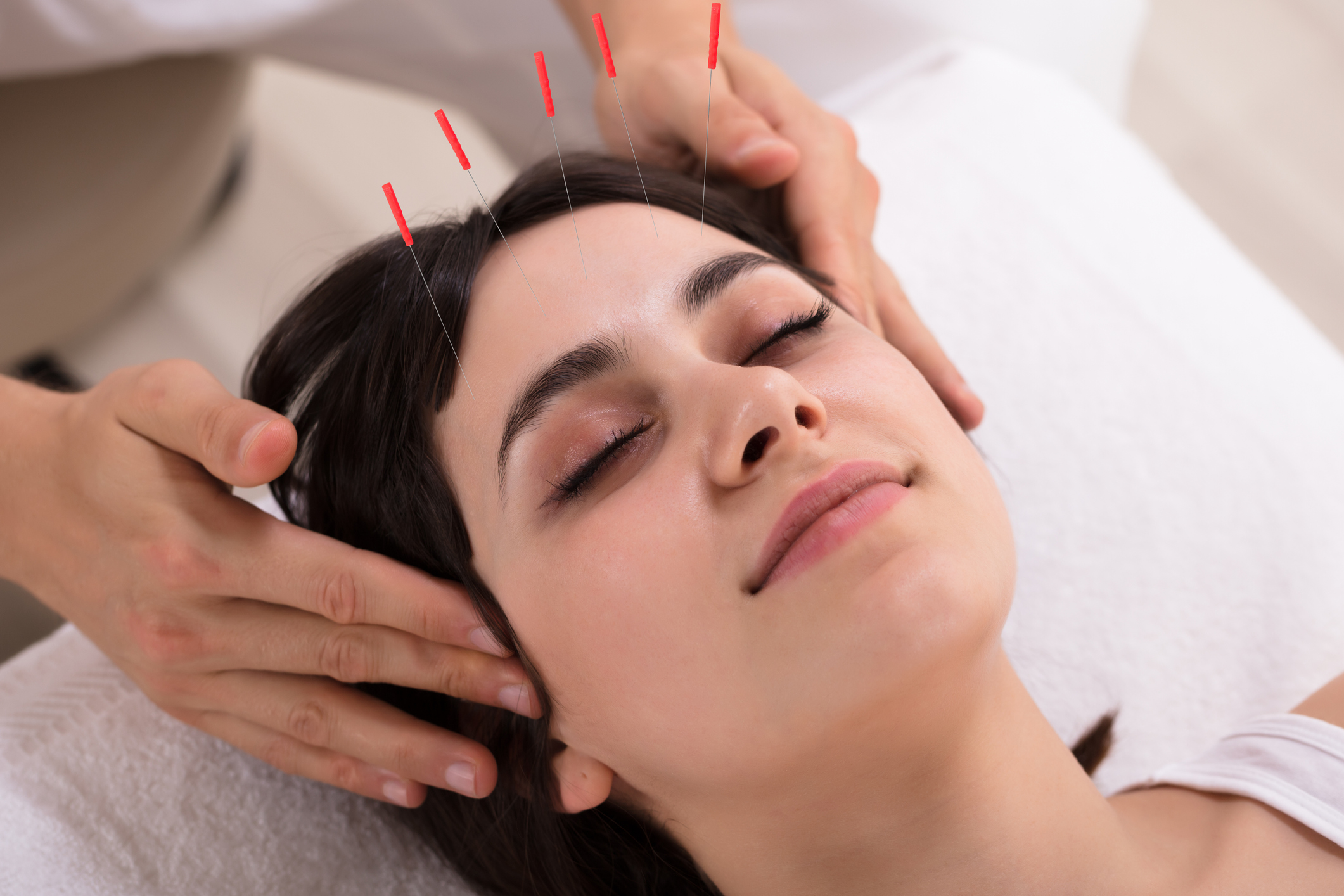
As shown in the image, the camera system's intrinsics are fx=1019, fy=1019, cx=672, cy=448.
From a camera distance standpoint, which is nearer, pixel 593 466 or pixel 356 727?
pixel 593 466

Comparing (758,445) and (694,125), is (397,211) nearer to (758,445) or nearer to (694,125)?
(758,445)

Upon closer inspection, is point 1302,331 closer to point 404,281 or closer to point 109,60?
point 404,281

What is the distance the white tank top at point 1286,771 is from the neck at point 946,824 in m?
0.17

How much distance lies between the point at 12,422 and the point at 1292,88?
123 inches

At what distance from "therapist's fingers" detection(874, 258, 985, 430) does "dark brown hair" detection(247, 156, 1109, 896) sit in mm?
148

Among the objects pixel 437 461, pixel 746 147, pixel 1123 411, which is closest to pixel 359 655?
pixel 437 461

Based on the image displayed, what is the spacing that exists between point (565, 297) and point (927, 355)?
523mm

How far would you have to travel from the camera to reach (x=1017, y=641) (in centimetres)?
159

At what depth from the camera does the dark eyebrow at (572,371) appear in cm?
105

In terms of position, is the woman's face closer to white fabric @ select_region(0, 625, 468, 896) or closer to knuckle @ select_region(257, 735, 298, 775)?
knuckle @ select_region(257, 735, 298, 775)

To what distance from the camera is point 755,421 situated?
3.12ft

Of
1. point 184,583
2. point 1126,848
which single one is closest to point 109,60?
point 184,583

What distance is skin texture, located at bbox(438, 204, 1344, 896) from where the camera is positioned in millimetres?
933

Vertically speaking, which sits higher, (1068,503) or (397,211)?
(397,211)
